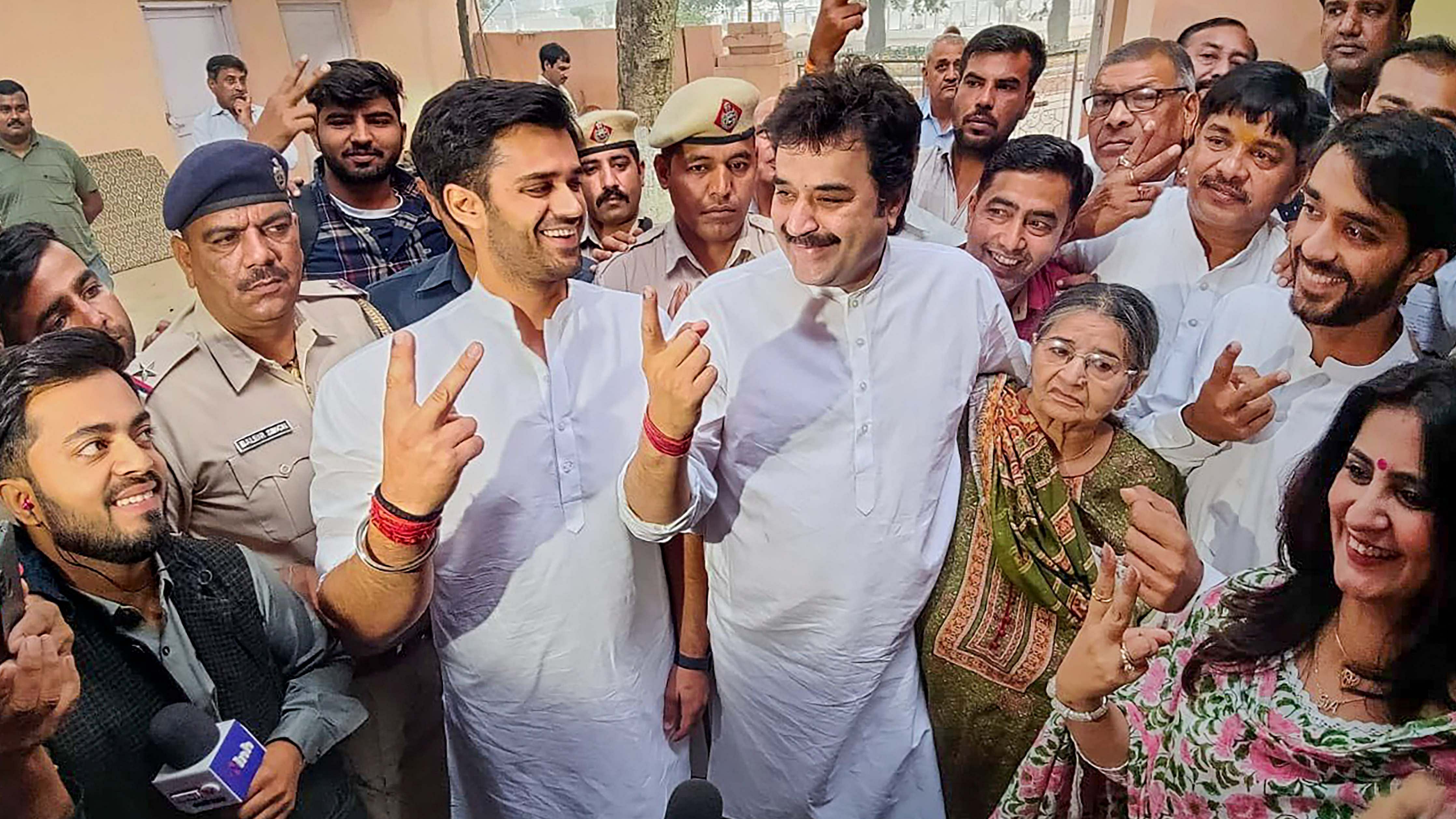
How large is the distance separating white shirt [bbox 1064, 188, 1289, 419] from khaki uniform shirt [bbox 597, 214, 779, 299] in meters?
0.97

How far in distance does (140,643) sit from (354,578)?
0.32 metres

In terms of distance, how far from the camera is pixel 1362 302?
66.3 inches

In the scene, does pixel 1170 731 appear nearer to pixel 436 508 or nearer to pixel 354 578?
pixel 436 508

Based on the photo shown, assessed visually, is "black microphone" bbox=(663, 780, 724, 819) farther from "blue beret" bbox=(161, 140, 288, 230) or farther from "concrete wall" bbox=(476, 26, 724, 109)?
"concrete wall" bbox=(476, 26, 724, 109)

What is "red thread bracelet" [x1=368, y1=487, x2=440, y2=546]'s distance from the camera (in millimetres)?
1378

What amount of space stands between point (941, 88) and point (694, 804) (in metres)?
3.58

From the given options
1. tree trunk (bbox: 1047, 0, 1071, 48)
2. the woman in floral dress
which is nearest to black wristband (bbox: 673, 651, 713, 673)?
the woman in floral dress

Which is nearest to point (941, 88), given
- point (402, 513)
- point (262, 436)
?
point (262, 436)

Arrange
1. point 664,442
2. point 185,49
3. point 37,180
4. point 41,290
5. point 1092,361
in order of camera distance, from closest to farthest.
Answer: point 664,442 < point 1092,361 < point 41,290 < point 37,180 < point 185,49

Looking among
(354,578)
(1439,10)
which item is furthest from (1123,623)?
(1439,10)

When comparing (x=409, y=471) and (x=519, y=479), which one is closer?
(x=409, y=471)

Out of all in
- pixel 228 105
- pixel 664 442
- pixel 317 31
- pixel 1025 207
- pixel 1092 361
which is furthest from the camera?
pixel 317 31

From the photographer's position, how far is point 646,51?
28.3 feet

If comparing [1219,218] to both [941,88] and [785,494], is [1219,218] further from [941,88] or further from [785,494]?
[941,88]
